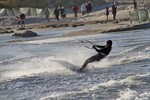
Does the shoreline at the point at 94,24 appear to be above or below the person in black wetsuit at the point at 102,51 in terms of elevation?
below

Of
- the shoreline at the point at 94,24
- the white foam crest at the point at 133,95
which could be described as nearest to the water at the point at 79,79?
the white foam crest at the point at 133,95

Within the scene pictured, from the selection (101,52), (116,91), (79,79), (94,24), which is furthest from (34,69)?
(94,24)

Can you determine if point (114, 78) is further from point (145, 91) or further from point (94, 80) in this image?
point (145, 91)

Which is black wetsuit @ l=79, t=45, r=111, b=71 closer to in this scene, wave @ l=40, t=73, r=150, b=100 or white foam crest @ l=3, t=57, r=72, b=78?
white foam crest @ l=3, t=57, r=72, b=78

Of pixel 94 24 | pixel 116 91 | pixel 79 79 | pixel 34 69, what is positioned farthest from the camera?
pixel 94 24

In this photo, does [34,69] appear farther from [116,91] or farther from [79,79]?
[116,91]

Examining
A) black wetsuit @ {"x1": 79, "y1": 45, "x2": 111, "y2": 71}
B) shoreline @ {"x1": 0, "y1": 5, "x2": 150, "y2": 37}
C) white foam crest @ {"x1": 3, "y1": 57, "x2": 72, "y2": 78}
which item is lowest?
shoreline @ {"x1": 0, "y1": 5, "x2": 150, "y2": 37}

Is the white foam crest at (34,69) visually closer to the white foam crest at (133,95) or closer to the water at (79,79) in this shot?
the water at (79,79)

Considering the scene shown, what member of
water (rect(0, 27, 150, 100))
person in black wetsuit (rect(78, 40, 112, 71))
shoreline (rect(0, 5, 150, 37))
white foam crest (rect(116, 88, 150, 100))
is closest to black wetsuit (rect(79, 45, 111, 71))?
person in black wetsuit (rect(78, 40, 112, 71))

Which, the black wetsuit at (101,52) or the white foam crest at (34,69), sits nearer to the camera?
the white foam crest at (34,69)

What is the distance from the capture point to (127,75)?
16922 mm

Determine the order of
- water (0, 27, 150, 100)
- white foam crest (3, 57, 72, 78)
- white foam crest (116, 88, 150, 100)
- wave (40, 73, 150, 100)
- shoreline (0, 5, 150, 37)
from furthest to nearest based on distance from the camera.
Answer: shoreline (0, 5, 150, 37)
white foam crest (3, 57, 72, 78)
water (0, 27, 150, 100)
wave (40, 73, 150, 100)
white foam crest (116, 88, 150, 100)

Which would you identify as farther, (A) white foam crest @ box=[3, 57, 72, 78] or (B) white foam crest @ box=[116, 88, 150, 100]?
(A) white foam crest @ box=[3, 57, 72, 78]

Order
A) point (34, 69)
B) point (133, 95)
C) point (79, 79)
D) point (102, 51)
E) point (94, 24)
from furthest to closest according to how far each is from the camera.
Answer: point (94, 24), point (34, 69), point (102, 51), point (79, 79), point (133, 95)
